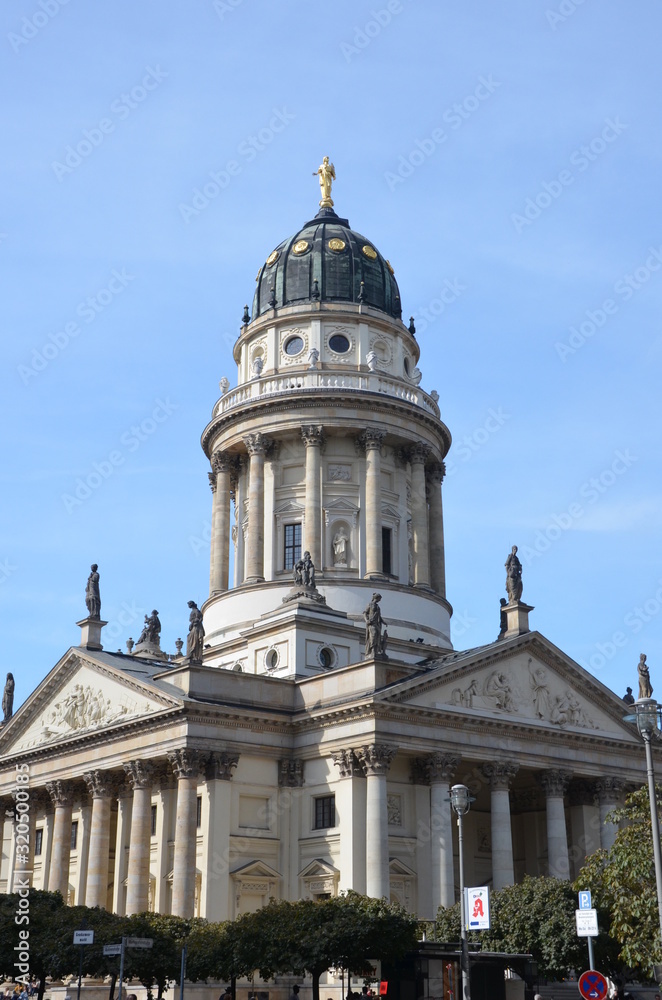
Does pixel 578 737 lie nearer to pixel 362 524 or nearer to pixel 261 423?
pixel 362 524

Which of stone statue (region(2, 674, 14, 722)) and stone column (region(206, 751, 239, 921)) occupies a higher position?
stone statue (region(2, 674, 14, 722))

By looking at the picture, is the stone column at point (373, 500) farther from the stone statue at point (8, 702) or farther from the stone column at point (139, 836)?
the stone statue at point (8, 702)

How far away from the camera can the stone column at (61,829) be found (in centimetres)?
5753

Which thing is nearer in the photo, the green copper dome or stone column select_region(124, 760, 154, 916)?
stone column select_region(124, 760, 154, 916)

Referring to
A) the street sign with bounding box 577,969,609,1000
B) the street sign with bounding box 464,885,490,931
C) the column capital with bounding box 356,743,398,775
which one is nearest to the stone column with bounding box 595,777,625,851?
the column capital with bounding box 356,743,398,775

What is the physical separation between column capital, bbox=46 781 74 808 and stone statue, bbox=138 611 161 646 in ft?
37.6

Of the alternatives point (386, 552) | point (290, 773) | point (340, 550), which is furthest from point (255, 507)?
point (290, 773)

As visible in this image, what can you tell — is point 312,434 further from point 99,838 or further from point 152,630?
point 99,838

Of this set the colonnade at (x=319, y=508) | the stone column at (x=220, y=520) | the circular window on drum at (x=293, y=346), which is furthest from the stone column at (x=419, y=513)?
the stone column at (x=220, y=520)

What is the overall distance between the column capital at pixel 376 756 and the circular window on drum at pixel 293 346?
27023 mm

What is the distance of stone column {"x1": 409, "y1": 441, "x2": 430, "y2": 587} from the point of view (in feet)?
218

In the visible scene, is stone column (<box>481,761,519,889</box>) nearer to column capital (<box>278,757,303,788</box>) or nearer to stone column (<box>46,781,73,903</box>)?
column capital (<box>278,757,303,788</box>)

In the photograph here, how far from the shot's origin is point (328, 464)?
219ft

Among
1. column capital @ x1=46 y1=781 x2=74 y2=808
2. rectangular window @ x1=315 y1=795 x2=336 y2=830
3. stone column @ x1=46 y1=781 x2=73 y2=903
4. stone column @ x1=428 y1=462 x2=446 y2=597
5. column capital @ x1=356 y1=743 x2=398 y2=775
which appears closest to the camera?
column capital @ x1=356 y1=743 x2=398 y2=775
